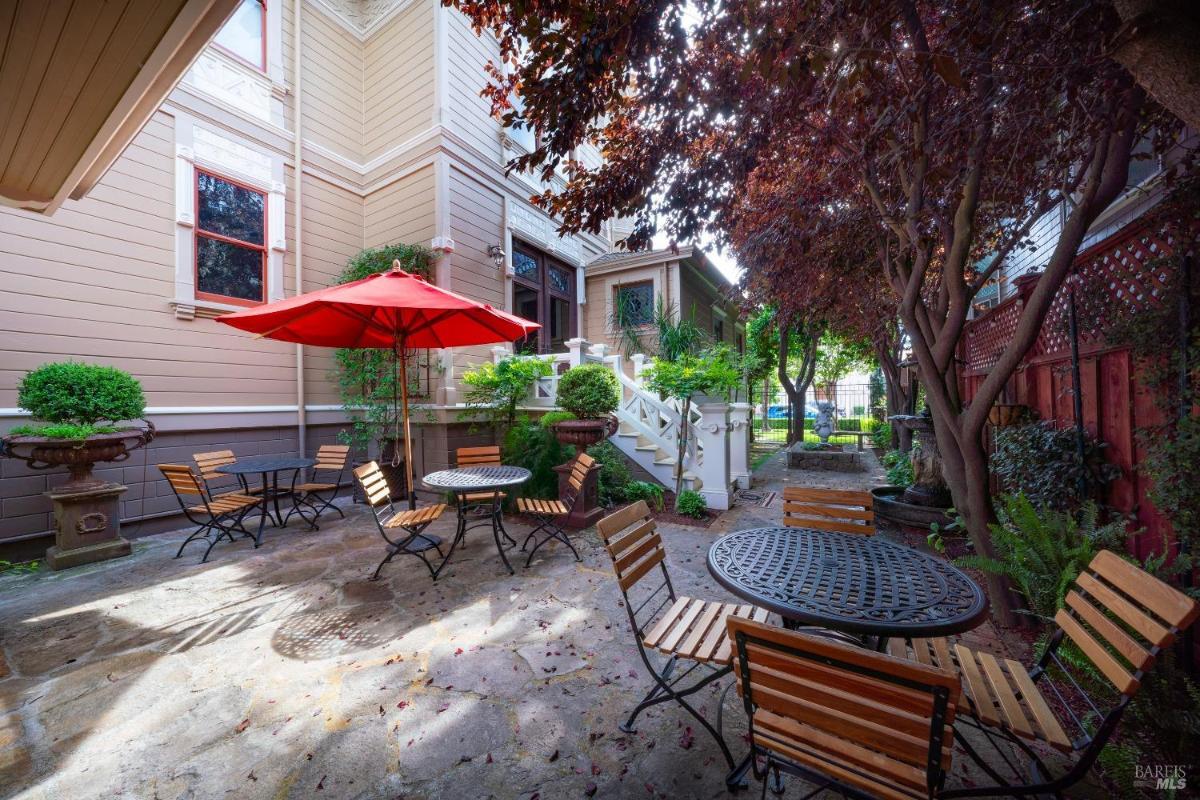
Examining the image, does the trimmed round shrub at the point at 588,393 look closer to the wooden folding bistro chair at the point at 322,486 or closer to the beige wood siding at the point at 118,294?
the wooden folding bistro chair at the point at 322,486

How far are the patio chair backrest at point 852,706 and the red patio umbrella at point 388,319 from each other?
3324mm

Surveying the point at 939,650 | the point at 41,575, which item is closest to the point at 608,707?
the point at 939,650

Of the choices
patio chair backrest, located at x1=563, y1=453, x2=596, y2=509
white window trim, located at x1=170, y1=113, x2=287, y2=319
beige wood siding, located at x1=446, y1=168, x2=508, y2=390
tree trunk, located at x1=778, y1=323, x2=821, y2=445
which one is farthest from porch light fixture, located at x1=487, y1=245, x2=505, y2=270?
tree trunk, located at x1=778, y1=323, x2=821, y2=445

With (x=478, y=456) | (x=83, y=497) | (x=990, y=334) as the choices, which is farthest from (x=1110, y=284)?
(x=83, y=497)

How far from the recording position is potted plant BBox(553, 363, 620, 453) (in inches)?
215

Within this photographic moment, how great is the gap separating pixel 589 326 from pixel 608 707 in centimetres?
914

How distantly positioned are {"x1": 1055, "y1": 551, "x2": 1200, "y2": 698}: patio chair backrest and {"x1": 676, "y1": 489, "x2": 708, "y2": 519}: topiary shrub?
3975 millimetres

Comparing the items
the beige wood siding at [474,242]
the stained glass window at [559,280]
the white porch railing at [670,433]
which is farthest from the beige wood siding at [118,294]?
Answer: the stained glass window at [559,280]

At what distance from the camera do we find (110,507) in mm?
4691

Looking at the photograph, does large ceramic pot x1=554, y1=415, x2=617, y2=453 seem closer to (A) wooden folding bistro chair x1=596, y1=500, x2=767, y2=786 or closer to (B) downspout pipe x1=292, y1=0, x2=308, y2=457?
(A) wooden folding bistro chair x1=596, y1=500, x2=767, y2=786

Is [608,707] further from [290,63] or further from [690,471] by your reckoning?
[290,63]

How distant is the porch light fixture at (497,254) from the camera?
25.8ft

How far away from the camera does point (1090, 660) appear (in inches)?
69.0

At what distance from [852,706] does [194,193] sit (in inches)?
340
